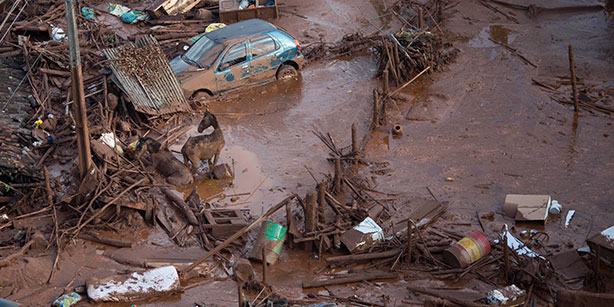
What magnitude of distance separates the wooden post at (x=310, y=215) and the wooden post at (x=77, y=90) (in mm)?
4386

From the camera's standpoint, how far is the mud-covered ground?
1116cm

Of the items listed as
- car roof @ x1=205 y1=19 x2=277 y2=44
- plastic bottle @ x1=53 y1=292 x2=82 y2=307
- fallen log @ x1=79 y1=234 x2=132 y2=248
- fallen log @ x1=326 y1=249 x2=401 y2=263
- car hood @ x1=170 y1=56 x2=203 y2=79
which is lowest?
fallen log @ x1=326 y1=249 x2=401 y2=263

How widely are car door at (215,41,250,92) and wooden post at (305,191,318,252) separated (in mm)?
6699

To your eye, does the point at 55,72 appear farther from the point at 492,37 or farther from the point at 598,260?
the point at 598,260

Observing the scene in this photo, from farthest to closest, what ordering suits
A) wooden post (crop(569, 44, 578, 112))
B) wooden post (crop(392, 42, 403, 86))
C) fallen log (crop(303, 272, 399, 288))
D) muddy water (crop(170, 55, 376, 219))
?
wooden post (crop(392, 42, 403, 86)) < wooden post (crop(569, 44, 578, 112)) < muddy water (crop(170, 55, 376, 219)) < fallen log (crop(303, 272, 399, 288))

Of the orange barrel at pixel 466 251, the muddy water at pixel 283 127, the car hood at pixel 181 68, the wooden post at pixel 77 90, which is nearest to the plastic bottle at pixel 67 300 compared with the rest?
the wooden post at pixel 77 90

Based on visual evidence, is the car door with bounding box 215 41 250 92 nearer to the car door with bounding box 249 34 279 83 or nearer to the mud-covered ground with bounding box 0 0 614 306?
the car door with bounding box 249 34 279 83

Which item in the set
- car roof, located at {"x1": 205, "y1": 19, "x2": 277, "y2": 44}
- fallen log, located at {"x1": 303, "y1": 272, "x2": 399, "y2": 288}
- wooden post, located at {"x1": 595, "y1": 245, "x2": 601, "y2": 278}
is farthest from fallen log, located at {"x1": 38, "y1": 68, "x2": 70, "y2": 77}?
wooden post, located at {"x1": 595, "y1": 245, "x2": 601, "y2": 278}

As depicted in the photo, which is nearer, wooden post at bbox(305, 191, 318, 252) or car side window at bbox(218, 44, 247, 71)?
wooden post at bbox(305, 191, 318, 252)

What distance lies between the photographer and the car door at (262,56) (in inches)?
676

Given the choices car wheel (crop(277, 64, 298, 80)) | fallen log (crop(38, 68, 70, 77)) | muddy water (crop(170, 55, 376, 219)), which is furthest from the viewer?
car wheel (crop(277, 64, 298, 80))

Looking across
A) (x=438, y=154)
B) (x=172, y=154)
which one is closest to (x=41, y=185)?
(x=172, y=154)

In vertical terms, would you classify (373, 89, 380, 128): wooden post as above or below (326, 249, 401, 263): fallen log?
above

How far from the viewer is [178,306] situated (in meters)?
10.2
